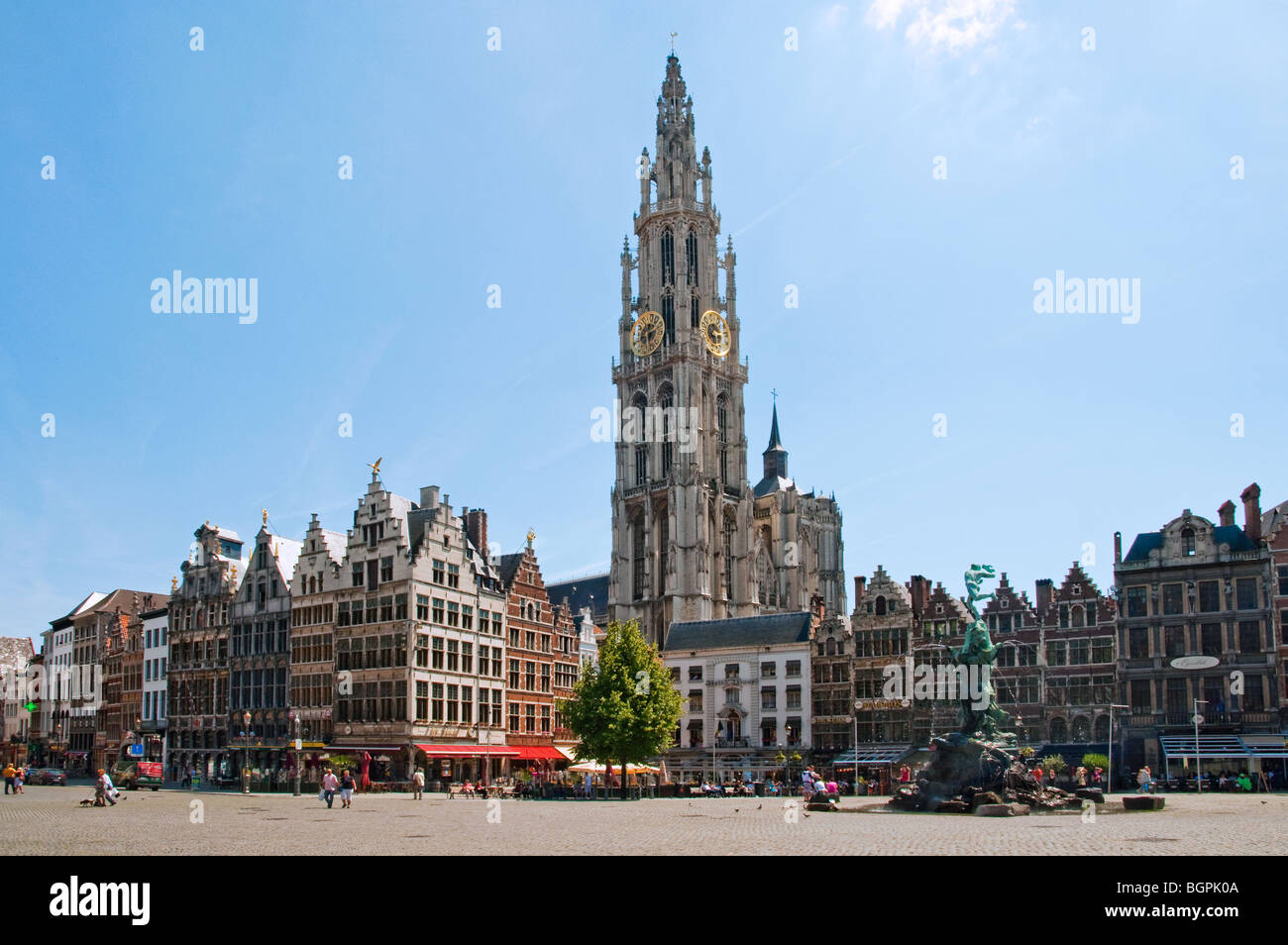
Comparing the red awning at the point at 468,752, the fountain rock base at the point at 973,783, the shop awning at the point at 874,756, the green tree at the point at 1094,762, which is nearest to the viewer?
the fountain rock base at the point at 973,783

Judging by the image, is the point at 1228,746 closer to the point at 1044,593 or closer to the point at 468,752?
the point at 1044,593

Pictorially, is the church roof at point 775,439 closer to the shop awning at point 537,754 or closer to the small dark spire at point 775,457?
the small dark spire at point 775,457

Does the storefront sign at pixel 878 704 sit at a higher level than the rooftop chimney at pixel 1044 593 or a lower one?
lower

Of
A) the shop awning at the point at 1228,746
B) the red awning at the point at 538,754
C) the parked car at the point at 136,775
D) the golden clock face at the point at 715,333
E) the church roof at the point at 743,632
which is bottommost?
the red awning at the point at 538,754

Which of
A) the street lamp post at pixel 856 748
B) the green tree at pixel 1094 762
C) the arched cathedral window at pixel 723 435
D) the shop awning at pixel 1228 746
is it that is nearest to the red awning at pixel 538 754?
the street lamp post at pixel 856 748

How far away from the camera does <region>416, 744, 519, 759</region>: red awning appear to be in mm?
62188

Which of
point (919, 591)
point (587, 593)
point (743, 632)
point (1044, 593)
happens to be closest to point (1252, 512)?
point (1044, 593)

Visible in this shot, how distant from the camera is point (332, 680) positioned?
65.8 m

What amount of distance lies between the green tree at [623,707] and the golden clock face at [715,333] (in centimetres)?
7136

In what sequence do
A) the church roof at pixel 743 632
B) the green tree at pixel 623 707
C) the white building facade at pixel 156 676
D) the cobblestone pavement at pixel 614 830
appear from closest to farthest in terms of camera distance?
1. the cobblestone pavement at pixel 614 830
2. the green tree at pixel 623 707
3. the church roof at pixel 743 632
4. the white building facade at pixel 156 676

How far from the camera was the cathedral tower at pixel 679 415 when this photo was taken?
11725 centimetres

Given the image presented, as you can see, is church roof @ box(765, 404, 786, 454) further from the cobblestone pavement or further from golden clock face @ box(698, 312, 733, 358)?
the cobblestone pavement

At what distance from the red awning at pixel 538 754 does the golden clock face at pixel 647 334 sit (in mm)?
60466

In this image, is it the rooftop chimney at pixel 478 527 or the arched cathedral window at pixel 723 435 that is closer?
the rooftop chimney at pixel 478 527
